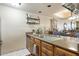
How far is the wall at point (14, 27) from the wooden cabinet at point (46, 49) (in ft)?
0.82

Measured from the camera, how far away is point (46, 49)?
132 cm

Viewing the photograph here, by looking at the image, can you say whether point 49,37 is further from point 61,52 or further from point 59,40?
point 61,52

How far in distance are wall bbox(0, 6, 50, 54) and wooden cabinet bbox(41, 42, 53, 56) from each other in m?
0.25

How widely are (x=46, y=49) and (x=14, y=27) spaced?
1.65 ft

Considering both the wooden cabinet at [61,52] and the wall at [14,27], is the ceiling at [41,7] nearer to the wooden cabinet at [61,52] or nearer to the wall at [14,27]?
the wall at [14,27]

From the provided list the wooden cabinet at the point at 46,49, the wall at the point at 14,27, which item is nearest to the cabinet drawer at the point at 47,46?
the wooden cabinet at the point at 46,49

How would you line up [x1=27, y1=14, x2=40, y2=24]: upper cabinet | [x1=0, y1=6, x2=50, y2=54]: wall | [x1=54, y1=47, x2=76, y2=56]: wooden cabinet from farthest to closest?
1. [x1=27, y1=14, x2=40, y2=24]: upper cabinet
2. [x1=0, y1=6, x2=50, y2=54]: wall
3. [x1=54, y1=47, x2=76, y2=56]: wooden cabinet

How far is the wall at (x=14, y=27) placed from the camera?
1210 mm

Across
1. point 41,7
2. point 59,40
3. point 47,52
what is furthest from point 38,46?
point 41,7

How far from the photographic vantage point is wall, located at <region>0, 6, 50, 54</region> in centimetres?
121

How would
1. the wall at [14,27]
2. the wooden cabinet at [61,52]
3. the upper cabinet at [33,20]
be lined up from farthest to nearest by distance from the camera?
the upper cabinet at [33,20] → the wall at [14,27] → the wooden cabinet at [61,52]

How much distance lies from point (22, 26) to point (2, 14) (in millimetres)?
284

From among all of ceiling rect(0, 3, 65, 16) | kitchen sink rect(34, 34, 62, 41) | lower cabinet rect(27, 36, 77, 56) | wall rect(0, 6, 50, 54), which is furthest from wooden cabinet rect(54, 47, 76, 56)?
ceiling rect(0, 3, 65, 16)

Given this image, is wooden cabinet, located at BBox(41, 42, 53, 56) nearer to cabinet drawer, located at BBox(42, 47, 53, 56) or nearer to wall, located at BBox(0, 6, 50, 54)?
cabinet drawer, located at BBox(42, 47, 53, 56)
